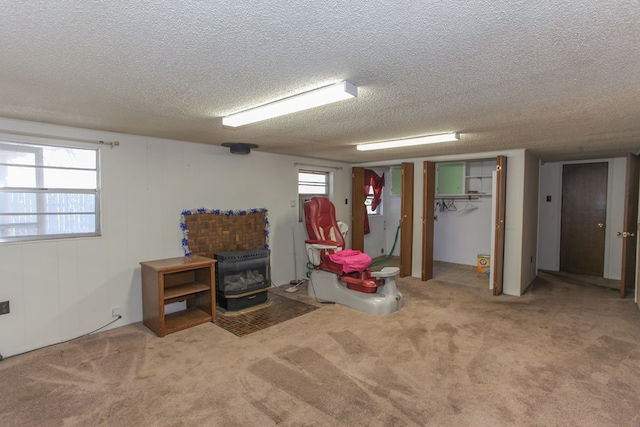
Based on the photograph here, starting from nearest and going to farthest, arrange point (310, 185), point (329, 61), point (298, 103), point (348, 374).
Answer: point (329, 61), point (298, 103), point (348, 374), point (310, 185)

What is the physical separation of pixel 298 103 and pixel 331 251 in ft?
8.91

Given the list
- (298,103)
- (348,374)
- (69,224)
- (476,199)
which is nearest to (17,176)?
(69,224)

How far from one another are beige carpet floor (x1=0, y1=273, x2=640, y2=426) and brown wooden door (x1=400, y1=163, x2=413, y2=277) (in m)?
1.93

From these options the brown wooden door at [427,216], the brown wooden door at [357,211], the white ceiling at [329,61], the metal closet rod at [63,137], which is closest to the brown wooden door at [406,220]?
the brown wooden door at [427,216]

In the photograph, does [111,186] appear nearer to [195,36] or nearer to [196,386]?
[196,386]

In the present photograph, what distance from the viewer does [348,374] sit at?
8.62 ft

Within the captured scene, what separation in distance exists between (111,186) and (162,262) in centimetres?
95

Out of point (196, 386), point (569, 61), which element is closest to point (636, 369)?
point (569, 61)

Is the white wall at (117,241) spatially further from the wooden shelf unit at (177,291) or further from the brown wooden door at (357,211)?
the brown wooden door at (357,211)

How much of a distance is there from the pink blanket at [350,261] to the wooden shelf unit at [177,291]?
1.56 m

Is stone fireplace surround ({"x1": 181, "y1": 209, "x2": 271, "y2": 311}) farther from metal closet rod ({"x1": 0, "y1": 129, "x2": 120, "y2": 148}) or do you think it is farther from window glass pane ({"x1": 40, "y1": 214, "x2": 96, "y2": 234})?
metal closet rod ({"x1": 0, "y1": 129, "x2": 120, "y2": 148})

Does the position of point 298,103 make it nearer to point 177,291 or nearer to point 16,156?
point 177,291

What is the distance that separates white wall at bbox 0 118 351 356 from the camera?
3.05m

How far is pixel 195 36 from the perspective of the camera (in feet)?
4.70
